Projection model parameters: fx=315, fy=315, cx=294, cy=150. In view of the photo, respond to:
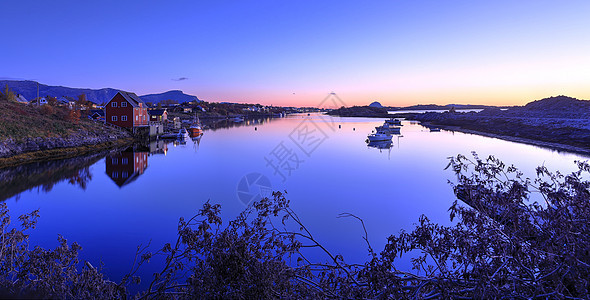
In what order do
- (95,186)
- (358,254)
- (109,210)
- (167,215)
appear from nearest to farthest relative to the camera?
(358,254), (167,215), (109,210), (95,186)

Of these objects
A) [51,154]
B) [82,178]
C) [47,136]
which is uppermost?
[47,136]

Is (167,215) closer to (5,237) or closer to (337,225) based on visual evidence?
(337,225)

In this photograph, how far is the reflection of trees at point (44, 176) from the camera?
1869 cm

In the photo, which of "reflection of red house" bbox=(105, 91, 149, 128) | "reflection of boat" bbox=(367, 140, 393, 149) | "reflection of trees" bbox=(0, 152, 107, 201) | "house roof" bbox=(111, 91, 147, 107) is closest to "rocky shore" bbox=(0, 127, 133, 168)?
"reflection of trees" bbox=(0, 152, 107, 201)

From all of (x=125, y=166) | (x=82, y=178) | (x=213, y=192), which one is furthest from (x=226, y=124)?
(x=213, y=192)

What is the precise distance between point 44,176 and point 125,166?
20.5 ft

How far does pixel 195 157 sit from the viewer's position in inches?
1320

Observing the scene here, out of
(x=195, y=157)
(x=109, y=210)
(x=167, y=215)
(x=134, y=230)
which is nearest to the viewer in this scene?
(x=134, y=230)

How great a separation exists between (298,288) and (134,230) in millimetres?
11323

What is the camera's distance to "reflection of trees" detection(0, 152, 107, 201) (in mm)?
18688

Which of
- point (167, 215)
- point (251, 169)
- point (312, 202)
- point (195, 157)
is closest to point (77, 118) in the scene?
point (195, 157)

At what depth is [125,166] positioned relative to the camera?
89.7ft

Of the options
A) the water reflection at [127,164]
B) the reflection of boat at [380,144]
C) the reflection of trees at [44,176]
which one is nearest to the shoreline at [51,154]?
the reflection of trees at [44,176]

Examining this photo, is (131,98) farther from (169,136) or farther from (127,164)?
(127,164)
